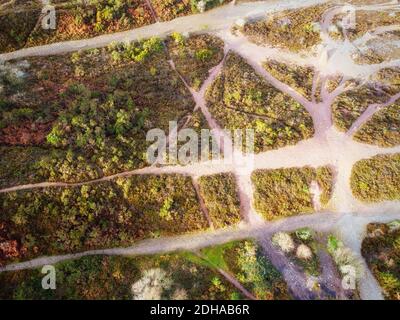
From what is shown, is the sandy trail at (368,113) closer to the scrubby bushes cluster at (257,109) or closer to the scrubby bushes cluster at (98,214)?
the scrubby bushes cluster at (257,109)

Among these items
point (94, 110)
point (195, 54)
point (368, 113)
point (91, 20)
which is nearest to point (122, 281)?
point (94, 110)

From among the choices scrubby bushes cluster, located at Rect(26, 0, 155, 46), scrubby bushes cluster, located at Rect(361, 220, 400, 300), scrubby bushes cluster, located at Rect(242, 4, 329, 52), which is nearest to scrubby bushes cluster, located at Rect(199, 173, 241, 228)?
scrubby bushes cluster, located at Rect(361, 220, 400, 300)

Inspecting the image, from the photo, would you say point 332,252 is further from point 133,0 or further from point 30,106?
point 133,0

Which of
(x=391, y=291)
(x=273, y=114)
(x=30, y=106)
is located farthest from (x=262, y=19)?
(x=391, y=291)

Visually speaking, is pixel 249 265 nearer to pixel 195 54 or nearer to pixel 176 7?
pixel 195 54

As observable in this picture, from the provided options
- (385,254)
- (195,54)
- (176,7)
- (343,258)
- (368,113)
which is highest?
(176,7)

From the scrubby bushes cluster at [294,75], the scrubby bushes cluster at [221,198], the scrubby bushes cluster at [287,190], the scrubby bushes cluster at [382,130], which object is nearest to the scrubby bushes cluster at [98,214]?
the scrubby bushes cluster at [221,198]

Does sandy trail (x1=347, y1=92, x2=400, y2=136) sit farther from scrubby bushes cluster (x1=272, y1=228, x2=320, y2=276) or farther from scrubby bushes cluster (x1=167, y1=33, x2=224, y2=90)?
scrubby bushes cluster (x1=167, y1=33, x2=224, y2=90)
